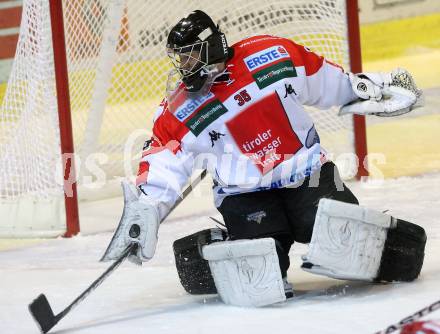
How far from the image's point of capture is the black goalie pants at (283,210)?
360cm

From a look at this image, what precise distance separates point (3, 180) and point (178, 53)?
6.10ft

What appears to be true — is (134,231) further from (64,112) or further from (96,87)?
(96,87)

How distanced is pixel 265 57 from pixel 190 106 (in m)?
0.27

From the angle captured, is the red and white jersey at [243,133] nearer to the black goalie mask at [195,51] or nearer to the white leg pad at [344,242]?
the black goalie mask at [195,51]

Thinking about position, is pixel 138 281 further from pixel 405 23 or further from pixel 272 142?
pixel 405 23

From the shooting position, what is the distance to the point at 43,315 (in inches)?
135

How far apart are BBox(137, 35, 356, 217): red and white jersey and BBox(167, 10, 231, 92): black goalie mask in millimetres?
56

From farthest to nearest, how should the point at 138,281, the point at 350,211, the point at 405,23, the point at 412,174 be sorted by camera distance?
1. the point at 405,23
2. the point at 412,174
3. the point at 138,281
4. the point at 350,211

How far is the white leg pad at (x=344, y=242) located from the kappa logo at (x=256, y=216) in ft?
0.81

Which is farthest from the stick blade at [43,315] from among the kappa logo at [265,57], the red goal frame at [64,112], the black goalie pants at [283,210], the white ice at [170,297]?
the red goal frame at [64,112]

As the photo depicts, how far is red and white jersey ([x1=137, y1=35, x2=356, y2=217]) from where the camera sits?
356 centimetres

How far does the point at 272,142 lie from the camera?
3.57m

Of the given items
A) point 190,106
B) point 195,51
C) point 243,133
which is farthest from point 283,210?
point 195,51

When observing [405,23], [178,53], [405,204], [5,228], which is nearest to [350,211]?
[178,53]
